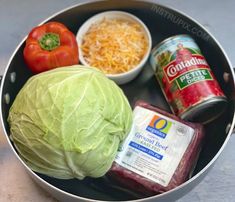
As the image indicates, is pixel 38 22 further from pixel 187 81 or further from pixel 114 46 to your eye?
pixel 187 81

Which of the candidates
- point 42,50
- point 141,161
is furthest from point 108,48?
point 141,161

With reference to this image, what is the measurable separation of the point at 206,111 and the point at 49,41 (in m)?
0.41

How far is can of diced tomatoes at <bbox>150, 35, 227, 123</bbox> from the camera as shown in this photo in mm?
996

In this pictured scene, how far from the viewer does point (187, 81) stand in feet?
3.33

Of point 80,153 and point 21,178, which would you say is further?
point 21,178

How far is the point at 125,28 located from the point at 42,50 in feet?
0.76

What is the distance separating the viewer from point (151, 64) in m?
1.12

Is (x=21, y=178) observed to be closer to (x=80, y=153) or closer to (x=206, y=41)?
(x=80, y=153)

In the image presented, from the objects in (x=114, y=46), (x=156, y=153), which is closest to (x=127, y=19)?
(x=114, y=46)

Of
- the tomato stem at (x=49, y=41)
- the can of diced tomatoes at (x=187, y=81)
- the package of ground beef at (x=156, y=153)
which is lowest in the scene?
the package of ground beef at (x=156, y=153)

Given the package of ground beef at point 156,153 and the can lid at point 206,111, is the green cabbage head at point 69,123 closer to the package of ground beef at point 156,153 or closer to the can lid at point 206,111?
the package of ground beef at point 156,153

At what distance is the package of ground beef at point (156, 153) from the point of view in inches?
36.2

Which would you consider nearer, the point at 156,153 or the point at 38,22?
the point at 156,153

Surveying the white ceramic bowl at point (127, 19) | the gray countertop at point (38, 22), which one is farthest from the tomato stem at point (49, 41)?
the gray countertop at point (38, 22)
